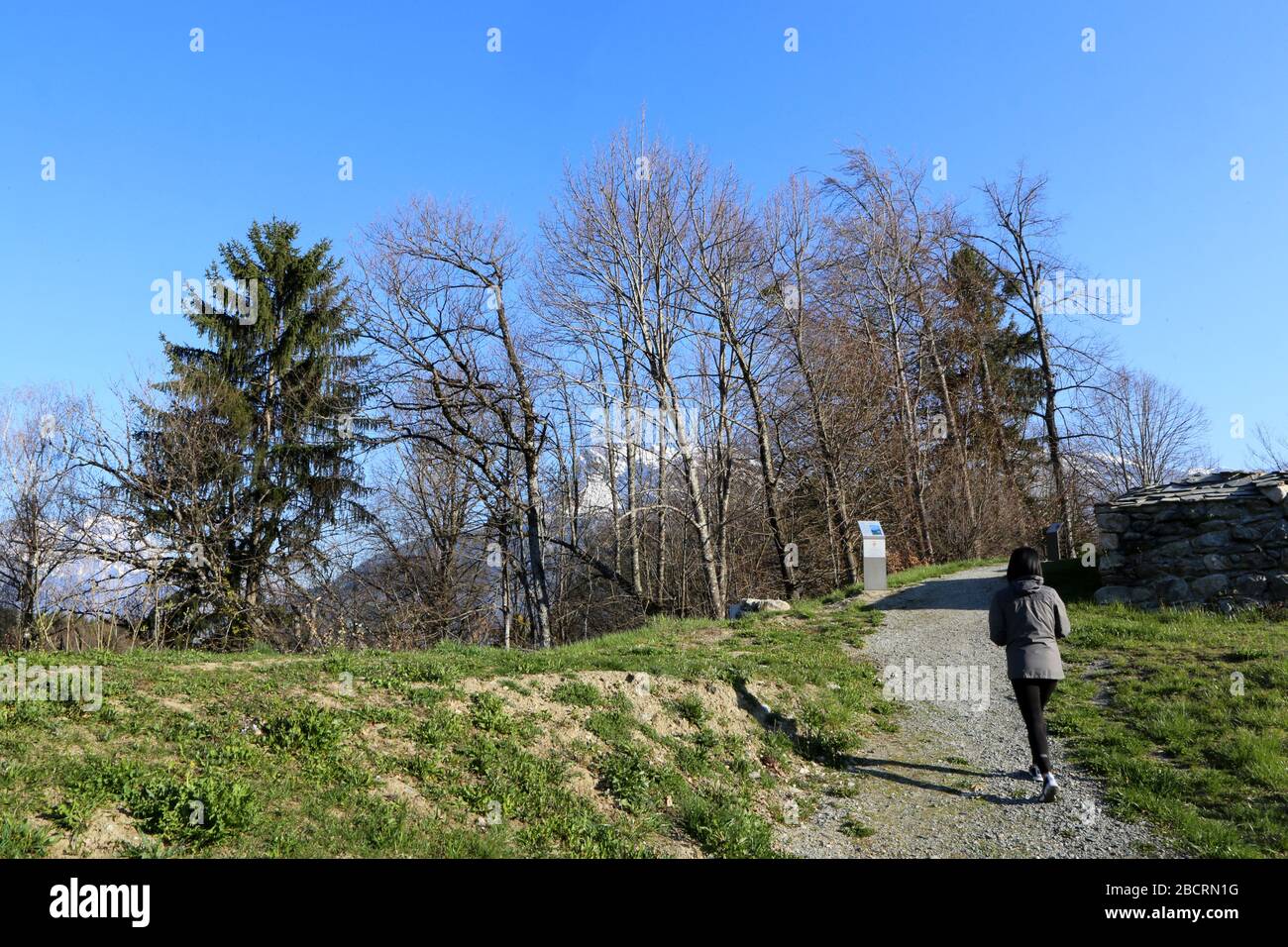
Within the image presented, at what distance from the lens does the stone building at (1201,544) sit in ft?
43.2

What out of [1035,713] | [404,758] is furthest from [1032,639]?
[404,758]

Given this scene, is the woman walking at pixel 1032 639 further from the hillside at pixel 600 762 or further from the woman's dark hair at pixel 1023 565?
the hillside at pixel 600 762

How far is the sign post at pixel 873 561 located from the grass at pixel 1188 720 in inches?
184

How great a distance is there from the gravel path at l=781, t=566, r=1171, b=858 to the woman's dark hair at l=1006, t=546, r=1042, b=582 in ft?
5.91

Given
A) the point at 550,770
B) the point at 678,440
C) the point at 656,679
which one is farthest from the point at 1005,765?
the point at 678,440

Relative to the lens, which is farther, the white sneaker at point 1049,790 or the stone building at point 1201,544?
the stone building at point 1201,544

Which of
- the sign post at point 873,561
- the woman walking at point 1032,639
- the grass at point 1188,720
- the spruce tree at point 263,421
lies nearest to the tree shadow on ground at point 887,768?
the woman walking at point 1032,639

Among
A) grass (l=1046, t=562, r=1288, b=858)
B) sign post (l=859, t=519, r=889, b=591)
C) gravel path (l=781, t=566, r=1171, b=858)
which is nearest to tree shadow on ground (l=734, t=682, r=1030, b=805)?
gravel path (l=781, t=566, r=1171, b=858)

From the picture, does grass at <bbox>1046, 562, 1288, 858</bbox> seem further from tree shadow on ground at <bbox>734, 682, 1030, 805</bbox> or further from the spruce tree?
the spruce tree

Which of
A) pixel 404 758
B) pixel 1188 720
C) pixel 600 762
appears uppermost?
pixel 404 758

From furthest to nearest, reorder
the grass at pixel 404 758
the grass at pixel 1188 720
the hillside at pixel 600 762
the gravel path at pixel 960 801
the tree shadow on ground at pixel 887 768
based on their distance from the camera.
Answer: the tree shadow on ground at pixel 887 768 → the grass at pixel 1188 720 → the gravel path at pixel 960 801 → the hillside at pixel 600 762 → the grass at pixel 404 758

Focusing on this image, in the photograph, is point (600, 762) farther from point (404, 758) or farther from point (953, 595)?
point (953, 595)

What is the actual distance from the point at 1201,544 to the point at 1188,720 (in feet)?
22.5

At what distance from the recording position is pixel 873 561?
17.6 metres
